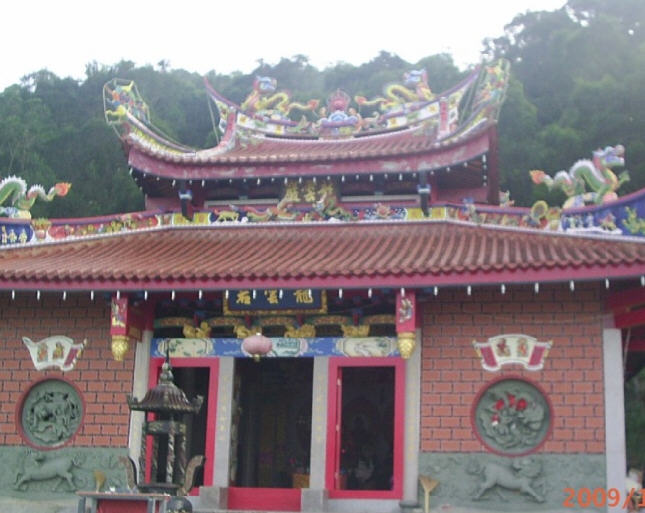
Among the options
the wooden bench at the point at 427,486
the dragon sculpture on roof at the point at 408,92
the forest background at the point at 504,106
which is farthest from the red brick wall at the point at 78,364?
the forest background at the point at 504,106

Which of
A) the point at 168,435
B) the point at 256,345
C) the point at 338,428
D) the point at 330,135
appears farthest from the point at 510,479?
the point at 330,135

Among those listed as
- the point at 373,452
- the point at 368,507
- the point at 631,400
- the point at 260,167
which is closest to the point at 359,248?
the point at 260,167

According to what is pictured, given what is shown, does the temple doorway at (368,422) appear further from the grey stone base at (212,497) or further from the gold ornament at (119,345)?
the gold ornament at (119,345)

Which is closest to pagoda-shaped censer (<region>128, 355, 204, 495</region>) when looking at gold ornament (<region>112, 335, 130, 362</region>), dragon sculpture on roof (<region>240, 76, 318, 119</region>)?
gold ornament (<region>112, 335, 130, 362</region>)

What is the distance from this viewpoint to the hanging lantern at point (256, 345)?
12.0 meters

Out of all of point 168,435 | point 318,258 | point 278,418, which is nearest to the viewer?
point 168,435

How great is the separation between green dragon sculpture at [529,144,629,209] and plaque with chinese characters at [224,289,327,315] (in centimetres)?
379

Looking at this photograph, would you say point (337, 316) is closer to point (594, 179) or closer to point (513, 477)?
point (513, 477)

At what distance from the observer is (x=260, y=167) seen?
15.3 m

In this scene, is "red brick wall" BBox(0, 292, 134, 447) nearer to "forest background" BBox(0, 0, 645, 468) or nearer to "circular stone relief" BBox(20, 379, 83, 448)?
"circular stone relief" BBox(20, 379, 83, 448)

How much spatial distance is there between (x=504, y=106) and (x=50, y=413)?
26575mm

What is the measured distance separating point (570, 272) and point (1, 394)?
8.48 meters

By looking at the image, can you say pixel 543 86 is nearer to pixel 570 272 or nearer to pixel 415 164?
pixel 415 164

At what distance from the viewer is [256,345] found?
12023 mm
